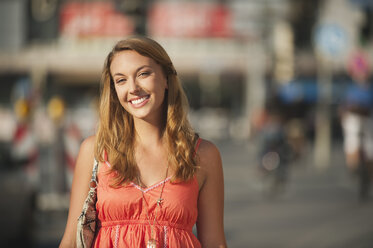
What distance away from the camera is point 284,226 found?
8297 millimetres

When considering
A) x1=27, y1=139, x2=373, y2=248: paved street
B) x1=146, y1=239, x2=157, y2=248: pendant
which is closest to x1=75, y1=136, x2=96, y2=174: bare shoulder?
x1=146, y1=239, x2=157, y2=248: pendant

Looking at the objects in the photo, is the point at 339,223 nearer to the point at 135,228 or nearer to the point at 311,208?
the point at 311,208

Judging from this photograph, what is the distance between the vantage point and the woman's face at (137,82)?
2.49 metres

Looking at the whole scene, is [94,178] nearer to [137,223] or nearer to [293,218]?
[137,223]

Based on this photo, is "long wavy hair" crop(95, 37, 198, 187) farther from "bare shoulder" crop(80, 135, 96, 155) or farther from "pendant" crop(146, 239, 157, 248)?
"pendant" crop(146, 239, 157, 248)

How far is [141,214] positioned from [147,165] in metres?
0.21

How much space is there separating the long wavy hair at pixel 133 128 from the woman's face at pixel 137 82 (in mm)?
31

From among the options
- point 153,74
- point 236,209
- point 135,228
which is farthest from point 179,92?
point 236,209

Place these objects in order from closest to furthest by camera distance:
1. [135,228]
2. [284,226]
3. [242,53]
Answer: [135,228] < [284,226] < [242,53]

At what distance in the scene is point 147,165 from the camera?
250 centimetres

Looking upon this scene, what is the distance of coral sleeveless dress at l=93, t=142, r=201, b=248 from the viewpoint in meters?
2.38

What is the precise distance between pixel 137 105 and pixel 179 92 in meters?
0.23

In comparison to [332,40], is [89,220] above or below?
below

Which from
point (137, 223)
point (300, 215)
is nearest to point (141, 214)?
point (137, 223)
